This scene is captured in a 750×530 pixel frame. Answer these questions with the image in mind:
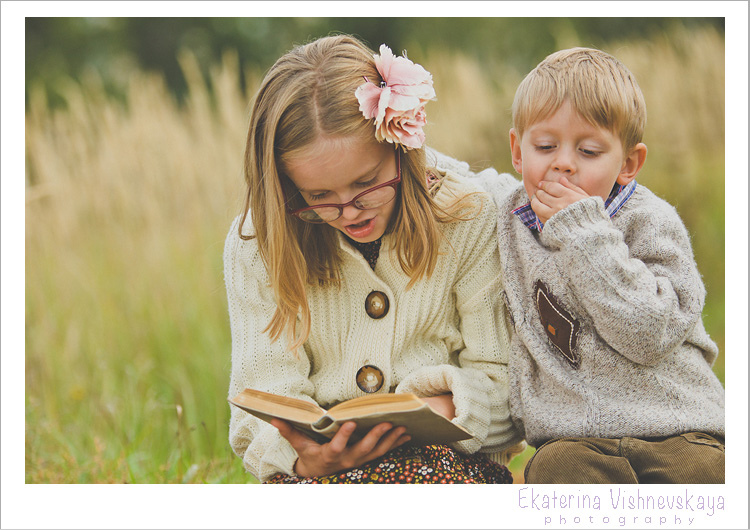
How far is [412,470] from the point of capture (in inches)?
75.5

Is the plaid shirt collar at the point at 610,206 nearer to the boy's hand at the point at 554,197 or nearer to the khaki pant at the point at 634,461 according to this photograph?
the boy's hand at the point at 554,197

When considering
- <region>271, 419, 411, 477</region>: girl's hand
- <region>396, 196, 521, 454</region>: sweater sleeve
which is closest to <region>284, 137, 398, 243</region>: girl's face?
<region>396, 196, 521, 454</region>: sweater sleeve

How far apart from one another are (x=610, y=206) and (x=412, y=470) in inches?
34.9

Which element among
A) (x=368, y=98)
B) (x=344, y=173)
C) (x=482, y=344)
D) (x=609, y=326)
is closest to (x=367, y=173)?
(x=344, y=173)

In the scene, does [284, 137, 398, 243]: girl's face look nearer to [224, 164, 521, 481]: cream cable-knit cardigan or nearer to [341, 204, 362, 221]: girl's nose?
[341, 204, 362, 221]: girl's nose

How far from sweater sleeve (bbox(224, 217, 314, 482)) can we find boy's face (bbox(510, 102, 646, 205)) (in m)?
0.88

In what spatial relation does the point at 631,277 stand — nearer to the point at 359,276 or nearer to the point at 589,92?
the point at 589,92

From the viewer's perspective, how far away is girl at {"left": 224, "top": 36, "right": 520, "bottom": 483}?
1.90 metres

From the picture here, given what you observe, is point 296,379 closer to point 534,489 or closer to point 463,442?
point 463,442

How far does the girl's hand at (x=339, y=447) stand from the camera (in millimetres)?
1853

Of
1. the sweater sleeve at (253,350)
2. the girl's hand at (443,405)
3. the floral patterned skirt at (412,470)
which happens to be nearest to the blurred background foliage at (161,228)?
the sweater sleeve at (253,350)

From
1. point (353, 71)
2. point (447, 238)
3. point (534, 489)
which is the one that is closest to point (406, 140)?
point (353, 71)

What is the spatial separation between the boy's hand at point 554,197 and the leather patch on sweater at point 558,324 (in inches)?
7.8
